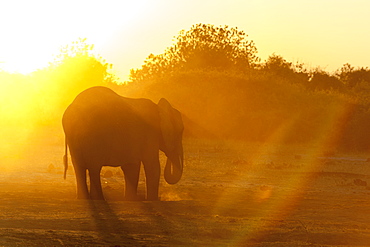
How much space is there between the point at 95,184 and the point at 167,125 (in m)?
1.73

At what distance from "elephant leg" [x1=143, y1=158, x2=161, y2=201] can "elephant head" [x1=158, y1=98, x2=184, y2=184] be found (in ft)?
1.89

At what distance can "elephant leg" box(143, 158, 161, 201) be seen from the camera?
457 inches

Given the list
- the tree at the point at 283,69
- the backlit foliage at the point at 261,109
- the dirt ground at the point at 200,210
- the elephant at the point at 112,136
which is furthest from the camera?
the tree at the point at 283,69

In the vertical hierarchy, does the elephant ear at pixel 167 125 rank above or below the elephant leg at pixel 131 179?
above

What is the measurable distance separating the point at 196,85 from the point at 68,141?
81.4ft

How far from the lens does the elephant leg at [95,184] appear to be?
11.0 metres

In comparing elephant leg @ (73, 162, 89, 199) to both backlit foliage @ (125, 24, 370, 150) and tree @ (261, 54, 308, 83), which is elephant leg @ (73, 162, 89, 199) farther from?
tree @ (261, 54, 308, 83)

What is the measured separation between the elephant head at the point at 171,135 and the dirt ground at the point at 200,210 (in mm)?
564

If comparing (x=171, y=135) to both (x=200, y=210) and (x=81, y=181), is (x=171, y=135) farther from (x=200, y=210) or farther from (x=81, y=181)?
(x=200, y=210)

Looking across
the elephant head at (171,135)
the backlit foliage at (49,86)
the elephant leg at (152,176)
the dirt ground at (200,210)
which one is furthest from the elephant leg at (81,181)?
the backlit foliage at (49,86)

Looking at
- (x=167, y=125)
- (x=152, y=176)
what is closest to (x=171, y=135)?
(x=167, y=125)

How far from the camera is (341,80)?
2264 inches

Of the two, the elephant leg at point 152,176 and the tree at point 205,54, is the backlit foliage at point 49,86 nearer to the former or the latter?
the tree at point 205,54

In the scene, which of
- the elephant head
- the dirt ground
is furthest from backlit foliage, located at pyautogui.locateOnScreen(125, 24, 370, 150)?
the elephant head
